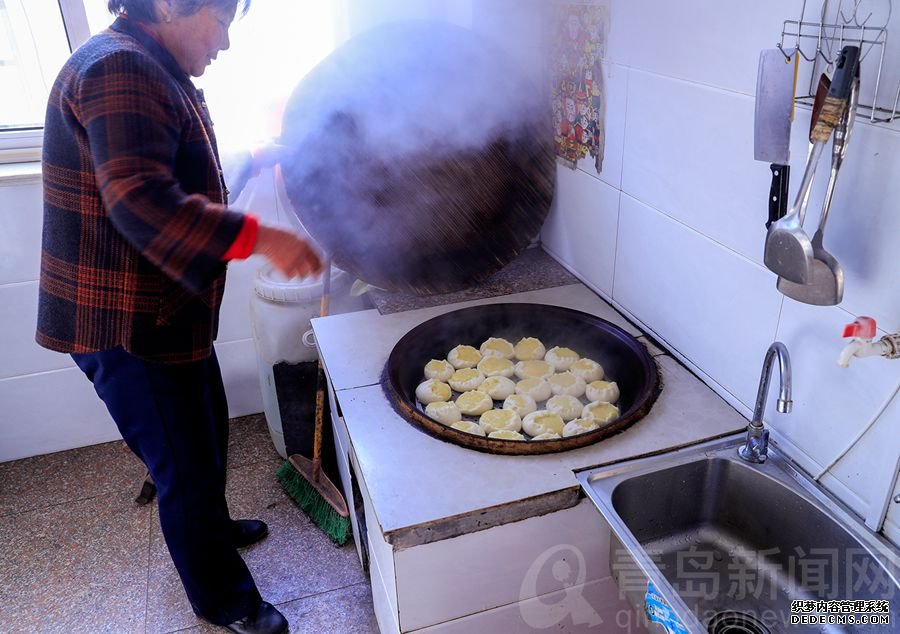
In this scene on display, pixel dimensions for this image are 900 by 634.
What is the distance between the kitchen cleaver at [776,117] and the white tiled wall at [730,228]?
6 cm

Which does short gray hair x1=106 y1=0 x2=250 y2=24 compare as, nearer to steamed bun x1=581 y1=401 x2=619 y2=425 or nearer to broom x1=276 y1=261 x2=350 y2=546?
broom x1=276 y1=261 x2=350 y2=546

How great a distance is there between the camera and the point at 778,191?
1081 mm

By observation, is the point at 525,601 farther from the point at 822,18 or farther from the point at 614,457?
the point at 822,18

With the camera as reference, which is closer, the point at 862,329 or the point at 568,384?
the point at 862,329

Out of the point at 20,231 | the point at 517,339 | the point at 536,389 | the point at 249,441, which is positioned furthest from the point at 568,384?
the point at 20,231

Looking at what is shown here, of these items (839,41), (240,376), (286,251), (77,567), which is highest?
(839,41)

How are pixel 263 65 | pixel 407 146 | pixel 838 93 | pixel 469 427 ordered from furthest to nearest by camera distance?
pixel 263 65 → pixel 407 146 → pixel 469 427 → pixel 838 93

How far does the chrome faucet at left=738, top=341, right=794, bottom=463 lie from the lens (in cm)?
105

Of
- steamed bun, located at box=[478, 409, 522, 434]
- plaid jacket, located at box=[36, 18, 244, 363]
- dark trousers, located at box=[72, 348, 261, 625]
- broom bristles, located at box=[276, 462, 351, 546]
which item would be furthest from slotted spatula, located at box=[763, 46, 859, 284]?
broom bristles, located at box=[276, 462, 351, 546]

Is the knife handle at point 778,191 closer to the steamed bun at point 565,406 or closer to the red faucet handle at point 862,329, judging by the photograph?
the red faucet handle at point 862,329

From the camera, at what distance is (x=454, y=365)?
1.64 m

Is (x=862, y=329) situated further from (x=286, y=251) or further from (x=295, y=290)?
(x=295, y=290)

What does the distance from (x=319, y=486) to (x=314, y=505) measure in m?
0.06

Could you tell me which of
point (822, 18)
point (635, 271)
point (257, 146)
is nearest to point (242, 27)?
point (257, 146)
